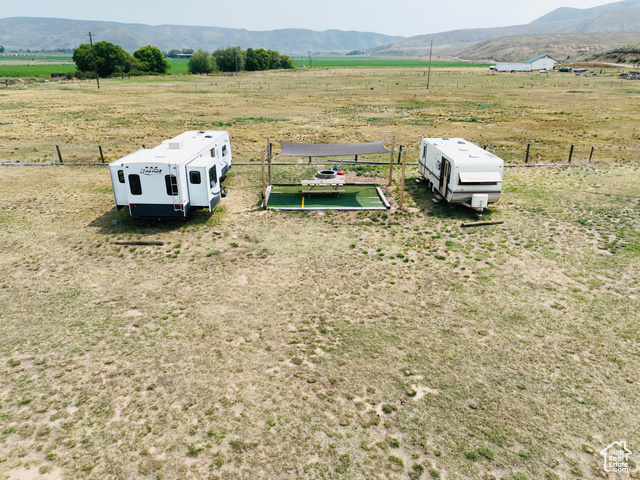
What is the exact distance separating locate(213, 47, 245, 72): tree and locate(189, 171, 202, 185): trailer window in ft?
405

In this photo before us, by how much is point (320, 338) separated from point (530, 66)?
155m

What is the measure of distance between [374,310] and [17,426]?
8437 millimetres

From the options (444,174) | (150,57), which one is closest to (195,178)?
(444,174)

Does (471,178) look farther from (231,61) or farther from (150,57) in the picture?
(150,57)

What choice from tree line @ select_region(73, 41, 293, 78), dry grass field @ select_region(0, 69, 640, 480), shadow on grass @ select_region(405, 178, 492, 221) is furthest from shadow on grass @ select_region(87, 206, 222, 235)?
tree line @ select_region(73, 41, 293, 78)

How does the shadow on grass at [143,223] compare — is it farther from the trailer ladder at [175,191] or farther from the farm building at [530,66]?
the farm building at [530,66]

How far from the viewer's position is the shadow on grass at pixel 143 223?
1678 centimetres

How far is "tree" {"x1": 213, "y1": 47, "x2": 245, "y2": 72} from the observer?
128750mm

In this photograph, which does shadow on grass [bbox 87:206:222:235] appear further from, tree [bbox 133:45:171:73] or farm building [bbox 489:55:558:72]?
farm building [bbox 489:55:558:72]

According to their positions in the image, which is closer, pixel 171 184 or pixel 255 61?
pixel 171 184

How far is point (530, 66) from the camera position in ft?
443

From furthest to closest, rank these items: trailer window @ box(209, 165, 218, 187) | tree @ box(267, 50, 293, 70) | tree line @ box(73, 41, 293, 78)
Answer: tree @ box(267, 50, 293, 70) → tree line @ box(73, 41, 293, 78) → trailer window @ box(209, 165, 218, 187)

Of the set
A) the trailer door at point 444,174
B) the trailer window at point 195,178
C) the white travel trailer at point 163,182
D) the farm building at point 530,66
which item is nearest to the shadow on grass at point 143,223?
the white travel trailer at point 163,182

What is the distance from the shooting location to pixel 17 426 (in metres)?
7.77
